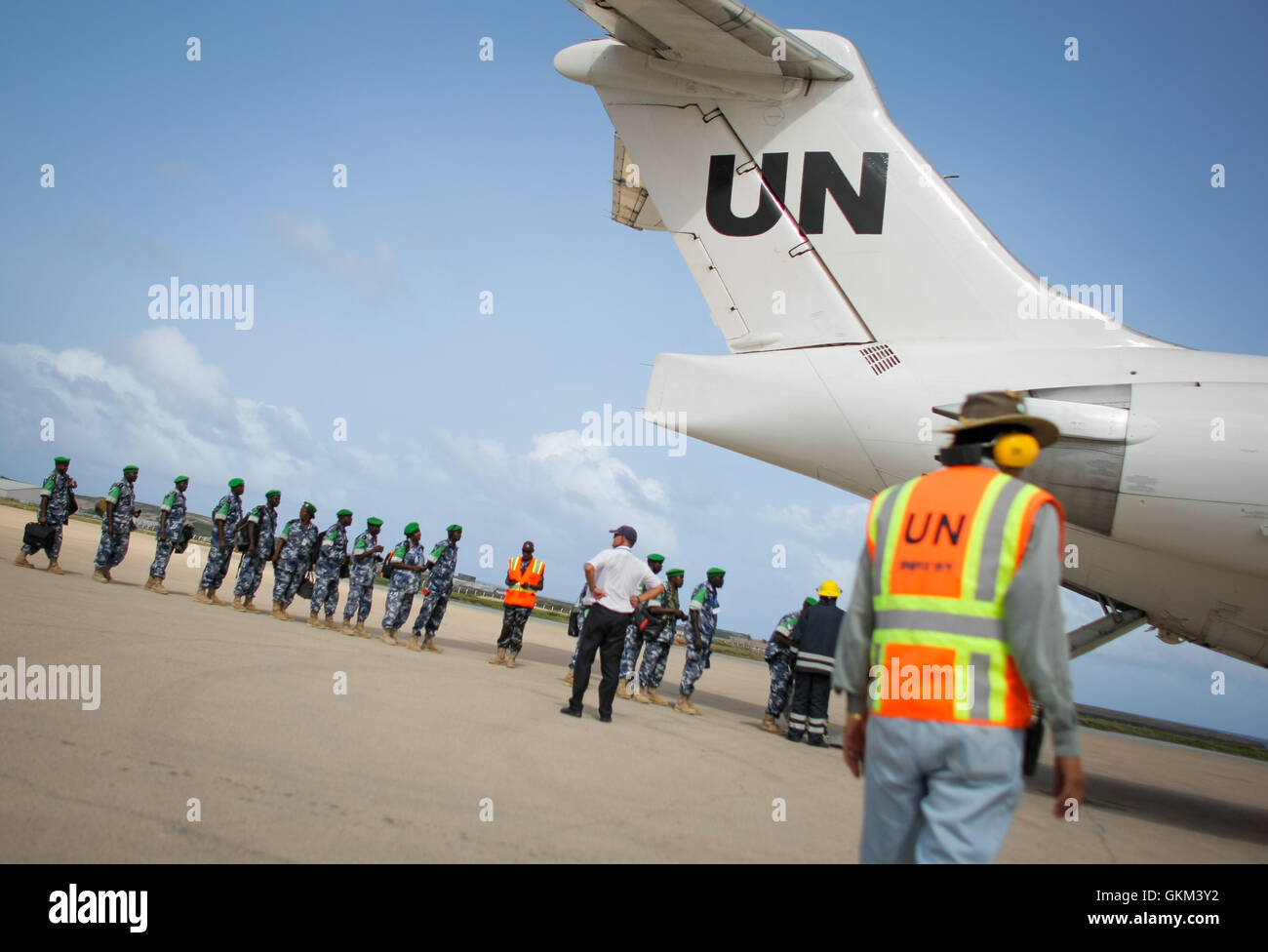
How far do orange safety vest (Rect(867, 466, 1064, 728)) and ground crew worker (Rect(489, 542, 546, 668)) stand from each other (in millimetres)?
8866

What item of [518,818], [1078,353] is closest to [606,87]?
[1078,353]

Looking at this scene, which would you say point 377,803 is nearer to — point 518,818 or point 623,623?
point 518,818

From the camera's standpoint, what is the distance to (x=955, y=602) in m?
2.38

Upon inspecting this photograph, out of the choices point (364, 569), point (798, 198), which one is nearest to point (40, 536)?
point (364, 569)

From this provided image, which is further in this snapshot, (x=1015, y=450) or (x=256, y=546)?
(x=256, y=546)

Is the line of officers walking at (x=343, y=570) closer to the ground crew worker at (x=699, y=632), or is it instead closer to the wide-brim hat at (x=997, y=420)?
the ground crew worker at (x=699, y=632)

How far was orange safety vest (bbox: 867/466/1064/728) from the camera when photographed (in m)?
2.30

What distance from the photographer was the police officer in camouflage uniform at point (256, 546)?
473 inches

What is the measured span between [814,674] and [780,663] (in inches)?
45.4

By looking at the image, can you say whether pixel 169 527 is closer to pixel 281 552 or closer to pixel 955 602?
pixel 281 552

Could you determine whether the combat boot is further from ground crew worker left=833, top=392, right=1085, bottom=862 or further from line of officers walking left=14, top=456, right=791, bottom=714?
ground crew worker left=833, top=392, right=1085, bottom=862

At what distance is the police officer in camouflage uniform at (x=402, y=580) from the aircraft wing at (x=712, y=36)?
7260mm

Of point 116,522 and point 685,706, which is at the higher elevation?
point 116,522

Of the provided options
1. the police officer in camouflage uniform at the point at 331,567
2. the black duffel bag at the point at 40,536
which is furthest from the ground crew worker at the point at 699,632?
the black duffel bag at the point at 40,536
